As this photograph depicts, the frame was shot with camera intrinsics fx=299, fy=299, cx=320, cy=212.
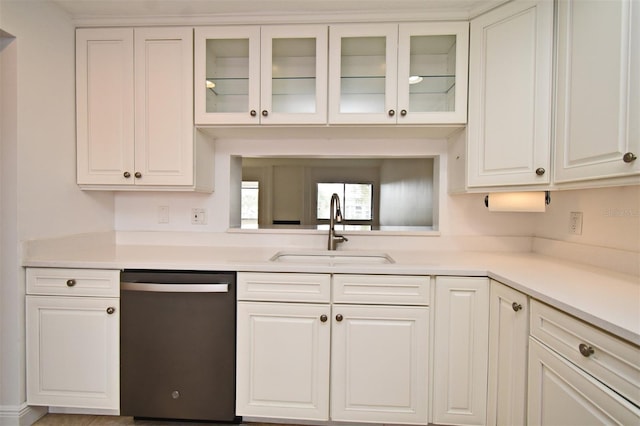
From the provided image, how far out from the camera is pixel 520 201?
167cm

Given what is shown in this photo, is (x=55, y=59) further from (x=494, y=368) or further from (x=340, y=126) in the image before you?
(x=494, y=368)

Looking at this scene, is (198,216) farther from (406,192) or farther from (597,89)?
(597,89)

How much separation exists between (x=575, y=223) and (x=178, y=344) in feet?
7.12

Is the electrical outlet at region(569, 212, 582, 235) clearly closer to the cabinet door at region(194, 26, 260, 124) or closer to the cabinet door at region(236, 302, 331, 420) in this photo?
the cabinet door at region(236, 302, 331, 420)

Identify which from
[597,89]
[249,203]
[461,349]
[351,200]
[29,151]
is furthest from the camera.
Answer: [351,200]

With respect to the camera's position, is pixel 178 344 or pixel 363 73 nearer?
pixel 178 344

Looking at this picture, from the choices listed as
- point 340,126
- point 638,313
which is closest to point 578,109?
point 638,313

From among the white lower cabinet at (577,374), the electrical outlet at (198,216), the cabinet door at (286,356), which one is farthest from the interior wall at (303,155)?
the white lower cabinet at (577,374)

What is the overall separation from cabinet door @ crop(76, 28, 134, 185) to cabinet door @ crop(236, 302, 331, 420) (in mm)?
1139

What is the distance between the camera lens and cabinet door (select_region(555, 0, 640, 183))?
1043 millimetres

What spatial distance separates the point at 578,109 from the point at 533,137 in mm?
223

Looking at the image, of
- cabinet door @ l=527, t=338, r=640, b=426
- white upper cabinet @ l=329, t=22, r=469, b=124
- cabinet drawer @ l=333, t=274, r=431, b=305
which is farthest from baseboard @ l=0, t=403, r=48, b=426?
cabinet door @ l=527, t=338, r=640, b=426

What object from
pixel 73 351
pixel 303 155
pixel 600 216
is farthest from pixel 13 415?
pixel 600 216

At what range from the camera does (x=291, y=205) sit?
8.18 feet
